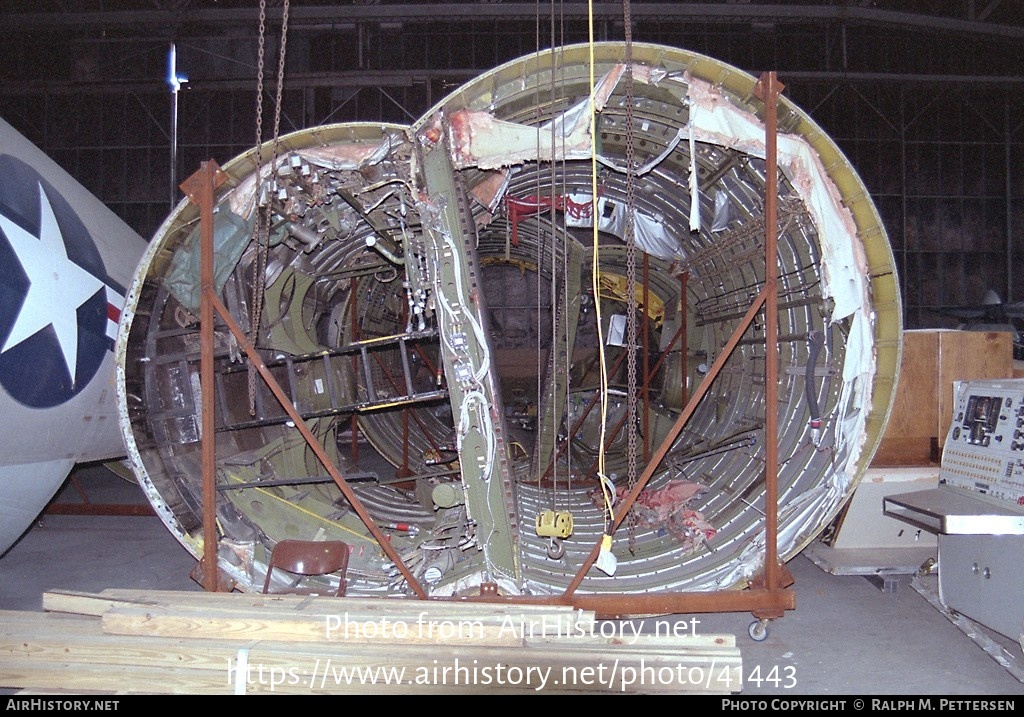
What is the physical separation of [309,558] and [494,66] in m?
14.8

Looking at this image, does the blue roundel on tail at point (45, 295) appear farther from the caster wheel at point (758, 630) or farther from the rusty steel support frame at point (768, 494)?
the caster wheel at point (758, 630)

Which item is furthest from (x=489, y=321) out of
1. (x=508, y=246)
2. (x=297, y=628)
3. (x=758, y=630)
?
(x=758, y=630)

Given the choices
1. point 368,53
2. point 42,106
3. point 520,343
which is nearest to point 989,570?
point 520,343

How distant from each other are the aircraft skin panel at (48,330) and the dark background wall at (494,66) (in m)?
11.5

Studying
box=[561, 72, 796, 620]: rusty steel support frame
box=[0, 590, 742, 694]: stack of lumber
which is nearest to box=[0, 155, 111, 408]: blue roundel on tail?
box=[0, 590, 742, 694]: stack of lumber

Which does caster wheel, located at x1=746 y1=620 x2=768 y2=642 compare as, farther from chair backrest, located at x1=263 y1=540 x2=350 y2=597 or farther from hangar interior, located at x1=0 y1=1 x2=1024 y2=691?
chair backrest, located at x1=263 y1=540 x2=350 y2=597

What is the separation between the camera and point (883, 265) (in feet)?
17.5

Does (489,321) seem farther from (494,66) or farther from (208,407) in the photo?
(494,66)

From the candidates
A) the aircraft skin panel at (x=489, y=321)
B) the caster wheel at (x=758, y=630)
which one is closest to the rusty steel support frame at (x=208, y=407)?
the aircraft skin panel at (x=489, y=321)

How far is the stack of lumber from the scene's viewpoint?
368 cm

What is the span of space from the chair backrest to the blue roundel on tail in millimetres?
2581

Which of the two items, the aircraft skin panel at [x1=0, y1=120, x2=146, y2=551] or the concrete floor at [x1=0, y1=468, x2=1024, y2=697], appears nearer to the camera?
the concrete floor at [x1=0, y1=468, x2=1024, y2=697]

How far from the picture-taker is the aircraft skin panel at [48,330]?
567 cm

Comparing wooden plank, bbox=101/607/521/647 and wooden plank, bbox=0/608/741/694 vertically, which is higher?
wooden plank, bbox=101/607/521/647
